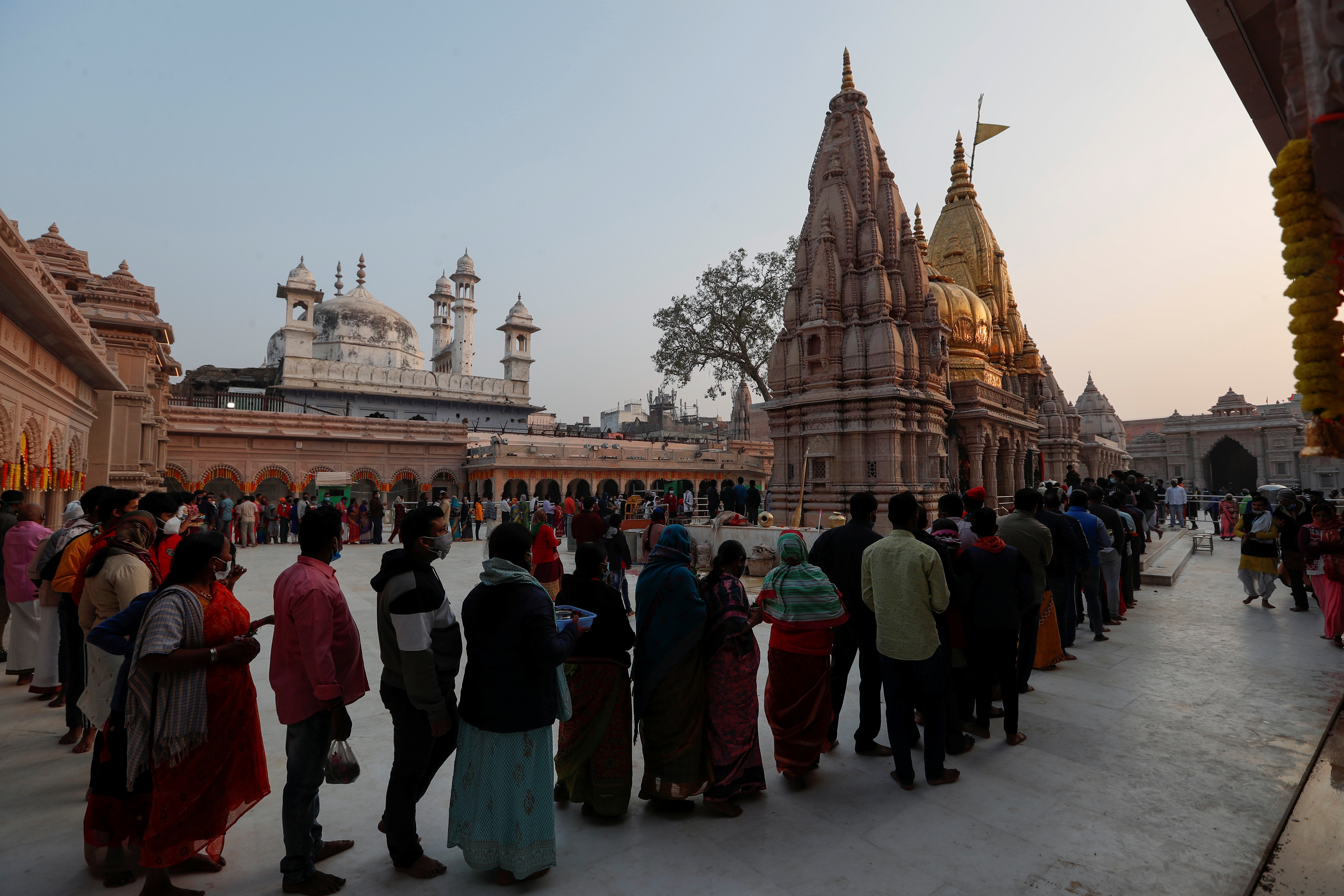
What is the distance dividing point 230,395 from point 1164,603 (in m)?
36.9

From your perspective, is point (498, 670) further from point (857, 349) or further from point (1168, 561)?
point (1168, 561)

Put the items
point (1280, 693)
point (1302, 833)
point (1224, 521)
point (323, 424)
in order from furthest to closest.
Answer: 1. point (323, 424)
2. point (1224, 521)
3. point (1280, 693)
4. point (1302, 833)

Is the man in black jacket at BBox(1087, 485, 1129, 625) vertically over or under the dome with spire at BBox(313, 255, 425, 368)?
under

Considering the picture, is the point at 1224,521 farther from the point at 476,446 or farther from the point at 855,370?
the point at 476,446

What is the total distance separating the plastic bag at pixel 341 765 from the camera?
2576 millimetres

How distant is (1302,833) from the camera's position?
302 centimetres

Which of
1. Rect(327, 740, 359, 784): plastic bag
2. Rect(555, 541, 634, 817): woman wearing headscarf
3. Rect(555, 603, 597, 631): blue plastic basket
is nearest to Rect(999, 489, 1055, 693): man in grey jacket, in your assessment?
Rect(555, 541, 634, 817): woman wearing headscarf

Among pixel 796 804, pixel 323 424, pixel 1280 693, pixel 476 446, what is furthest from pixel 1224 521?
pixel 323 424

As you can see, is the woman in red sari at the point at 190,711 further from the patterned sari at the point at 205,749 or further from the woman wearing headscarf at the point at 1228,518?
the woman wearing headscarf at the point at 1228,518

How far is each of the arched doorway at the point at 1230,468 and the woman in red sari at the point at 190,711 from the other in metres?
52.9

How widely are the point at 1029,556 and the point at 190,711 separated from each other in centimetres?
536

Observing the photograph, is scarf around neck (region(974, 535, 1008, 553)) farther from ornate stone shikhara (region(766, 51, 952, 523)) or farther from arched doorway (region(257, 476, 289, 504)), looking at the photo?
arched doorway (region(257, 476, 289, 504))

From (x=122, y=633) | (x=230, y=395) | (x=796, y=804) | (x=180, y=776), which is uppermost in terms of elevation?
(x=230, y=395)

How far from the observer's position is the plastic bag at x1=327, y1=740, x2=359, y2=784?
258 centimetres
